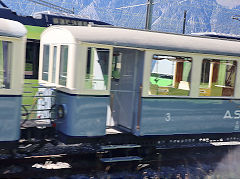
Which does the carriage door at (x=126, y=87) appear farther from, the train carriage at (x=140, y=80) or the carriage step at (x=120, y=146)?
the carriage step at (x=120, y=146)

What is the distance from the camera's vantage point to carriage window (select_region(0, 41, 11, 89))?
6875 mm

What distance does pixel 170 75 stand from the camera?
345 inches

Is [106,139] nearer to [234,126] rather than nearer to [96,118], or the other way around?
[96,118]

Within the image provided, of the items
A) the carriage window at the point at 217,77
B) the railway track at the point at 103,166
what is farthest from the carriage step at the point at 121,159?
the carriage window at the point at 217,77

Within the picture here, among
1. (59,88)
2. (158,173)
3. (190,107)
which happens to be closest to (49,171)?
(59,88)

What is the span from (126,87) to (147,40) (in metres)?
1.23

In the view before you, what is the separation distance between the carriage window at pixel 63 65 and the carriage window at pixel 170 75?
6.29 ft

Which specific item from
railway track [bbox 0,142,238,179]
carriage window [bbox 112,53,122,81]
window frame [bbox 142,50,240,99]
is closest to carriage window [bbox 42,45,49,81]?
carriage window [bbox 112,53,122,81]

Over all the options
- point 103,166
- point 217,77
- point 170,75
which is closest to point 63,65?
point 103,166

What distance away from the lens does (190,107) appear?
28.9ft

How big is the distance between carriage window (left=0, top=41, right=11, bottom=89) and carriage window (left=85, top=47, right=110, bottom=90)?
63.1 inches

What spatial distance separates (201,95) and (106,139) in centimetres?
260

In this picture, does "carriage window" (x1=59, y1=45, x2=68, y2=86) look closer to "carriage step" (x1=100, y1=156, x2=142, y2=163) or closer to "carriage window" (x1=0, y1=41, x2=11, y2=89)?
"carriage window" (x1=0, y1=41, x2=11, y2=89)

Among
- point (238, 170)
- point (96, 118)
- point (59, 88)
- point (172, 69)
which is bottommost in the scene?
point (238, 170)
